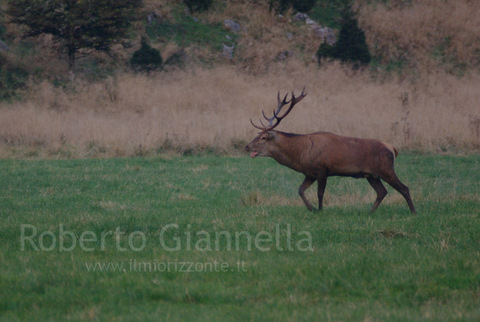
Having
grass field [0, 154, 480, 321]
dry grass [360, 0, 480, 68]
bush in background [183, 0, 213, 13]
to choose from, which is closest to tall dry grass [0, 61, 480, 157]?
dry grass [360, 0, 480, 68]

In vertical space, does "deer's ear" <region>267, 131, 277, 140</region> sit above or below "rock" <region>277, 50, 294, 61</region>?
above

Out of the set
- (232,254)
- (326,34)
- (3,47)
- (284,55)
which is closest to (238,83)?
(284,55)

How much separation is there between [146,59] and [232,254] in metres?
26.4

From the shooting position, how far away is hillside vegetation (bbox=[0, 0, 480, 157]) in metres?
A: 20.1

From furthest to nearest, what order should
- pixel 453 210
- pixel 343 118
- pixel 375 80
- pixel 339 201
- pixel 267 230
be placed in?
pixel 375 80 → pixel 343 118 → pixel 339 201 → pixel 453 210 → pixel 267 230

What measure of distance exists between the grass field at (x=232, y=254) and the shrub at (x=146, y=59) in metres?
19.9

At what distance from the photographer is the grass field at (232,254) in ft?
17.2

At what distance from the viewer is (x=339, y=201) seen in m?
11.4

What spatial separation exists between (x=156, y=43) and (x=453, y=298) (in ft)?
104

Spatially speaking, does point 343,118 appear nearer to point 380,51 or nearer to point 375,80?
point 375,80

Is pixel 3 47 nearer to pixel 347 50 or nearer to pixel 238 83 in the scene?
pixel 238 83

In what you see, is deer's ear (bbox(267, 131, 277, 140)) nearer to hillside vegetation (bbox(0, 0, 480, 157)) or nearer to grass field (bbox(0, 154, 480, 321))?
grass field (bbox(0, 154, 480, 321))

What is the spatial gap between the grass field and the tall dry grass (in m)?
7.06

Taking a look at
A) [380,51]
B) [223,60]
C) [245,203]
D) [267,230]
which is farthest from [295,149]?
[380,51]
